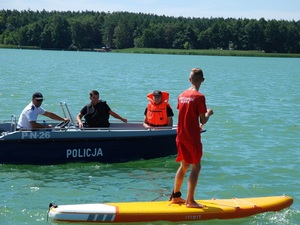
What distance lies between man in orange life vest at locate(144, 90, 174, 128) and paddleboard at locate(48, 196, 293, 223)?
13.0 ft

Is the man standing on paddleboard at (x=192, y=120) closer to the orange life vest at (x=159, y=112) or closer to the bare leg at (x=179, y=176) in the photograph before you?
the bare leg at (x=179, y=176)

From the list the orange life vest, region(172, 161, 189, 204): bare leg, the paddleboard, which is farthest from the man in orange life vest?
region(172, 161, 189, 204): bare leg

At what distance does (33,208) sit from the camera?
1011 centimetres

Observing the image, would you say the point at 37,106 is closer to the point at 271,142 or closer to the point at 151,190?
the point at 151,190

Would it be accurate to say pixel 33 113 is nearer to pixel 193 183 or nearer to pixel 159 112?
pixel 159 112

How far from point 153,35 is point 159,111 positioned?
131m

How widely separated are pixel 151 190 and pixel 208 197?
1.01 m

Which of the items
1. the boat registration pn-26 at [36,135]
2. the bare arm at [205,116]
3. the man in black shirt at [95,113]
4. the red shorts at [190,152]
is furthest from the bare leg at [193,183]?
the man in black shirt at [95,113]

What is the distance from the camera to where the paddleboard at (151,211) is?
904cm

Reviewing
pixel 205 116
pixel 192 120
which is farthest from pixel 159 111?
pixel 205 116

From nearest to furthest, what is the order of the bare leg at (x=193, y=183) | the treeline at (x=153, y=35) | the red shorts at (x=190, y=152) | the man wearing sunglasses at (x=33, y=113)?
1. the red shorts at (x=190, y=152)
2. the bare leg at (x=193, y=183)
3. the man wearing sunglasses at (x=33, y=113)
4. the treeline at (x=153, y=35)

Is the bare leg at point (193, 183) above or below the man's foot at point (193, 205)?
above

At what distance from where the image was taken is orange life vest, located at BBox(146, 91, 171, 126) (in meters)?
13.5

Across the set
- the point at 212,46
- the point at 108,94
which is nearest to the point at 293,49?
the point at 212,46
